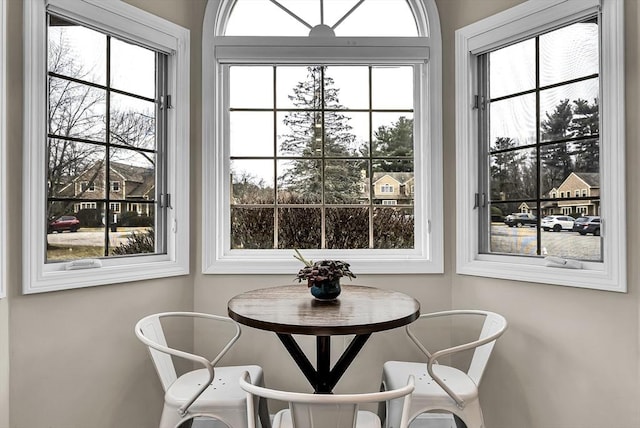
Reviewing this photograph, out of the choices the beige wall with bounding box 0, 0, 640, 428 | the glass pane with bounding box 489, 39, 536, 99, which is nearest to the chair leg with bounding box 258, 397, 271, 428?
the beige wall with bounding box 0, 0, 640, 428

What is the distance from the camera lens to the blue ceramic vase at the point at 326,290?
5.99ft

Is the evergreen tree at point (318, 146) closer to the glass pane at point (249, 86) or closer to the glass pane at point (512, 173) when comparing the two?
the glass pane at point (249, 86)

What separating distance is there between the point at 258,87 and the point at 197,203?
78 centimetres

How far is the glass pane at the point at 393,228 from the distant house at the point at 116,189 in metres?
1.29

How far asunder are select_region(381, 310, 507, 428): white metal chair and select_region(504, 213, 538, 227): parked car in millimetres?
506

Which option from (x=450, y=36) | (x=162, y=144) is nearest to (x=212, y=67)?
(x=162, y=144)

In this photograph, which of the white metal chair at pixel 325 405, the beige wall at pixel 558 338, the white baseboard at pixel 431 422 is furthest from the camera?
the white baseboard at pixel 431 422

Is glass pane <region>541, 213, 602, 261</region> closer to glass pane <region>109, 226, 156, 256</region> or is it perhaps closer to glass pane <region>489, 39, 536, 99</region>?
glass pane <region>489, 39, 536, 99</region>

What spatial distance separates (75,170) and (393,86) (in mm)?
1764

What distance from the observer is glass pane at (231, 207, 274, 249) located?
8.16 ft

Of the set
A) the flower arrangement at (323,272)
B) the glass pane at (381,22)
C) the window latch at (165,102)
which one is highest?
the glass pane at (381,22)

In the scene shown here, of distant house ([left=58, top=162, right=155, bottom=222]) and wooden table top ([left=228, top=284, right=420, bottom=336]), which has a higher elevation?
distant house ([left=58, top=162, right=155, bottom=222])

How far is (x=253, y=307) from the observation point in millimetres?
1722

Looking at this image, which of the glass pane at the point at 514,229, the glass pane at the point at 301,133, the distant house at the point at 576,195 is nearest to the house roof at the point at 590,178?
the distant house at the point at 576,195
